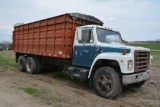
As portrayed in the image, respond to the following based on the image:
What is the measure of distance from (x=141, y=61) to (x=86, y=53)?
6.59 ft

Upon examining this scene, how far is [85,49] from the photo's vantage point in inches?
308

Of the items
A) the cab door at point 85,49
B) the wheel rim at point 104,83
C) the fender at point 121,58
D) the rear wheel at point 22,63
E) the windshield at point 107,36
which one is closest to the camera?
the fender at point 121,58

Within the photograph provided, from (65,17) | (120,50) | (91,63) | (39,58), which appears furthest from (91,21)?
(39,58)

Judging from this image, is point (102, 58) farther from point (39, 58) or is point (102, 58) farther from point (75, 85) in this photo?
point (39, 58)

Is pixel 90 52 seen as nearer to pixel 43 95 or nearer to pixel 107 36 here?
pixel 107 36

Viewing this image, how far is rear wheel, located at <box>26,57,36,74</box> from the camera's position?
37.6ft

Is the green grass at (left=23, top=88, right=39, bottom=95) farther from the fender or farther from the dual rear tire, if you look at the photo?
the dual rear tire

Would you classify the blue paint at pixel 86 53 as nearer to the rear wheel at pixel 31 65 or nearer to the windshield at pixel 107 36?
the windshield at pixel 107 36

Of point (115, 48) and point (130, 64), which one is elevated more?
point (115, 48)

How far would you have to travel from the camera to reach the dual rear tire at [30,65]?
37.7 ft

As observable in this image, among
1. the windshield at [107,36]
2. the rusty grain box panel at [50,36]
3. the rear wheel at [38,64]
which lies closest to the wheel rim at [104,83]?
the windshield at [107,36]

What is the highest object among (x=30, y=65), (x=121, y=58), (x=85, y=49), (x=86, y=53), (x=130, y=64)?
(x=85, y=49)

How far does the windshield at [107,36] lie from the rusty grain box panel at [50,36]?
4.48 ft

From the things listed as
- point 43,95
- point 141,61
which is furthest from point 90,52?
point 43,95
